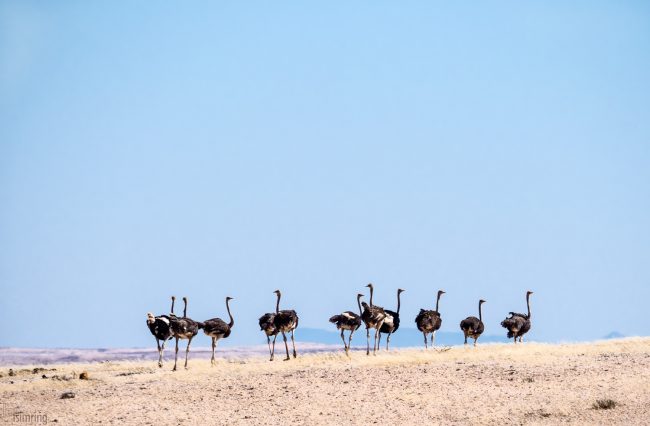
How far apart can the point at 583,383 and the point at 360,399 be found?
6958 mm

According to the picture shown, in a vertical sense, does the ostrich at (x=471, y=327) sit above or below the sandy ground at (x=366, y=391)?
above

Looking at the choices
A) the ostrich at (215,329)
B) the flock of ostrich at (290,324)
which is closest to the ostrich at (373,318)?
the flock of ostrich at (290,324)

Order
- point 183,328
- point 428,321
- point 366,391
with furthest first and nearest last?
1. point 428,321
2. point 183,328
3. point 366,391

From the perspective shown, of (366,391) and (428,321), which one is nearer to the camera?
(366,391)

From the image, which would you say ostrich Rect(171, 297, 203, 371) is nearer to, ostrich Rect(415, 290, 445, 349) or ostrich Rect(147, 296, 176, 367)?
ostrich Rect(147, 296, 176, 367)

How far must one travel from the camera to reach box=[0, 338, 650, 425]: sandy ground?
2761 cm

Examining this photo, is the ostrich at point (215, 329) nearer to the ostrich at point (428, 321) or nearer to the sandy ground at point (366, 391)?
the sandy ground at point (366, 391)

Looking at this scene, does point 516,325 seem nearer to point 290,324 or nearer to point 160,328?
point 290,324

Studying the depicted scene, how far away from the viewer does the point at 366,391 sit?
3038 centimetres

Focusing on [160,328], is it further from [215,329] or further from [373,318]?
[373,318]

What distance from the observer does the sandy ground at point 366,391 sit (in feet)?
90.6

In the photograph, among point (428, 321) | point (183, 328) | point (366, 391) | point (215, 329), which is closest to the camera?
point (366, 391)

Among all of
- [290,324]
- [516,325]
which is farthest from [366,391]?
[516,325]

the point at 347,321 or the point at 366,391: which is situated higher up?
the point at 347,321
